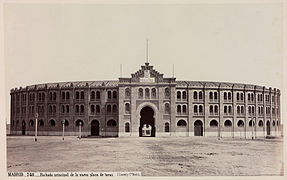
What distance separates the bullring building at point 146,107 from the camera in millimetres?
33844

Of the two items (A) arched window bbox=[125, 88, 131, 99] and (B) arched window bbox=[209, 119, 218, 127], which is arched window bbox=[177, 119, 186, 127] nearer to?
(B) arched window bbox=[209, 119, 218, 127]

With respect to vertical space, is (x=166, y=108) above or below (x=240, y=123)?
above

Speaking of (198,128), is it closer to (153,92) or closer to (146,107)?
(146,107)

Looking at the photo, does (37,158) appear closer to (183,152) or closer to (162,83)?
(183,152)

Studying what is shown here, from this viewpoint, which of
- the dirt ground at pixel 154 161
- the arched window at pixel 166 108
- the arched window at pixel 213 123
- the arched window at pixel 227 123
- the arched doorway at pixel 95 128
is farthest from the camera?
the arched doorway at pixel 95 128

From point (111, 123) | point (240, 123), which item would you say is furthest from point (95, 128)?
point (240, 123)

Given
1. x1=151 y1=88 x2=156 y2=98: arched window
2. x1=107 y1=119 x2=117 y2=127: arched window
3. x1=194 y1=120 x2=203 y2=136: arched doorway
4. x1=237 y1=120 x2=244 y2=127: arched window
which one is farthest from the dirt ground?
x1=107 y1=119 x2=117 y2=127: arched window

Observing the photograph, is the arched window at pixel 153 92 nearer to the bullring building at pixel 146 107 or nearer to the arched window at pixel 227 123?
the bullring building at pixel 146 107

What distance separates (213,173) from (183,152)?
4.08 metres

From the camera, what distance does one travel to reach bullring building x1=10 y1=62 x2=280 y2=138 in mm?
33844

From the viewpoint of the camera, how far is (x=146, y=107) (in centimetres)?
3631

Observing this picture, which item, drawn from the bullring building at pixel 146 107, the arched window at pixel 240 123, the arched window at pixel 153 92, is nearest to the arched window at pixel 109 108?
the bullring building at pixel 146 107

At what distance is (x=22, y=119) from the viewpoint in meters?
37.7

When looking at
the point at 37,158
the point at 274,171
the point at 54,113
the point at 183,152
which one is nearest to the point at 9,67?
the point at 37,158
